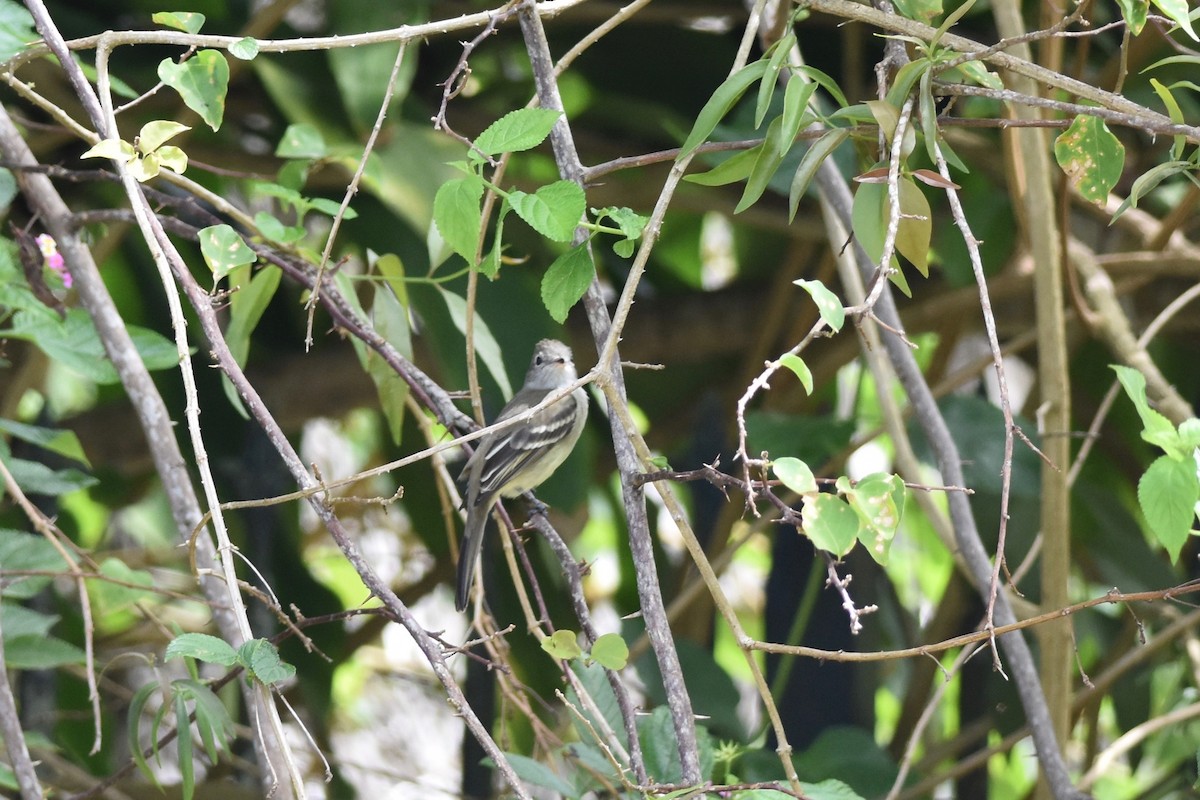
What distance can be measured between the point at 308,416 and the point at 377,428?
0.33m

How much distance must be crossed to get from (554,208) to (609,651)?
1.32ft

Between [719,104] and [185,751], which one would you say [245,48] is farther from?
[185,751]

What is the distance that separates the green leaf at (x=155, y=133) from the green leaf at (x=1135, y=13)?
861mm

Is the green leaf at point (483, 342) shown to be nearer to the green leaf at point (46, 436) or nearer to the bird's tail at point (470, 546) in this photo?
the bird's tail at point (470, 546)

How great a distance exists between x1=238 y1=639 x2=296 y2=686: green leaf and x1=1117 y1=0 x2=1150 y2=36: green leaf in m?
0.90

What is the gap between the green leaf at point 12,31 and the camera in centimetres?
134

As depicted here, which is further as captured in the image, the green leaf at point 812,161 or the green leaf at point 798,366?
the green leaf at point 812,161

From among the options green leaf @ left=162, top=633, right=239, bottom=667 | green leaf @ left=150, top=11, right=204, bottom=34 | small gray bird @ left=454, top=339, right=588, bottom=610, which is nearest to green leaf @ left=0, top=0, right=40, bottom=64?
green leaf @ left=150, top=11, right=204, bottom=34

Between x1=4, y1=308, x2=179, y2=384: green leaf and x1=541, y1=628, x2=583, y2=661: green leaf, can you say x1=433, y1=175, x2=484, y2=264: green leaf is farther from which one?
x1=4, y1=308, x2=179, y2=384: green leaf

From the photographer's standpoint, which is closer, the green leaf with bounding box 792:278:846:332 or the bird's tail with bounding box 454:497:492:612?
the green leaf with bounding box 792:278:846:332

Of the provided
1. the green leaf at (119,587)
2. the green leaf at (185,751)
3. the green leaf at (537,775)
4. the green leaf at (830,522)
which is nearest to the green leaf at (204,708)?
the green leaf at (185,751)

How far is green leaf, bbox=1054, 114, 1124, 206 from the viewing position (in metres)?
1.26

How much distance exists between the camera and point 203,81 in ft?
4.20

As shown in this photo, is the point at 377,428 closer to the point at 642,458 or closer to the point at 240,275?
the point at 240,275
